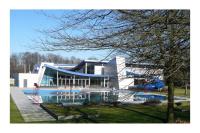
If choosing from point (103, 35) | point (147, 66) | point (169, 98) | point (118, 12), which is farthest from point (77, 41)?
point (169, 98)

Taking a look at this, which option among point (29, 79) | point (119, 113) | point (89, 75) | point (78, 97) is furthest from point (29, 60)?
point (119, 113)

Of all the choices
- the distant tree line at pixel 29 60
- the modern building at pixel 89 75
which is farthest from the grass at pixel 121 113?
the distant tree line at pixel 29 60

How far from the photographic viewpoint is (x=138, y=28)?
449 centimetres

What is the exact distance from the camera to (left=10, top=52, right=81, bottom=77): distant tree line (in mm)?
6839

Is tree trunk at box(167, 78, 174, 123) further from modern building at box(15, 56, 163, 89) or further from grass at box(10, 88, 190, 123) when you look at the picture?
modern building at box(15, 56, 163, 89)

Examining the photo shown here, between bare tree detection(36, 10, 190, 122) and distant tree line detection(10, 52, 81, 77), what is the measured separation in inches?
69.2

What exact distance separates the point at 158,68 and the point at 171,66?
32 cm

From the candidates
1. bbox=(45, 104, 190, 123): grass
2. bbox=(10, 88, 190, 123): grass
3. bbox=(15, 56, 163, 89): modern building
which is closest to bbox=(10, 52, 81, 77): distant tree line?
bbox=(15, 56, 163, 89): modern building

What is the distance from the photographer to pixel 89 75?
927 centimetres

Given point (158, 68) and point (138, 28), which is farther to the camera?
Answer: point (158, 68)

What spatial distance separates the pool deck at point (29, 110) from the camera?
7536 mm

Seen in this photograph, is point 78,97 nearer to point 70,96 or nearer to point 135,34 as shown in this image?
point 70,96
